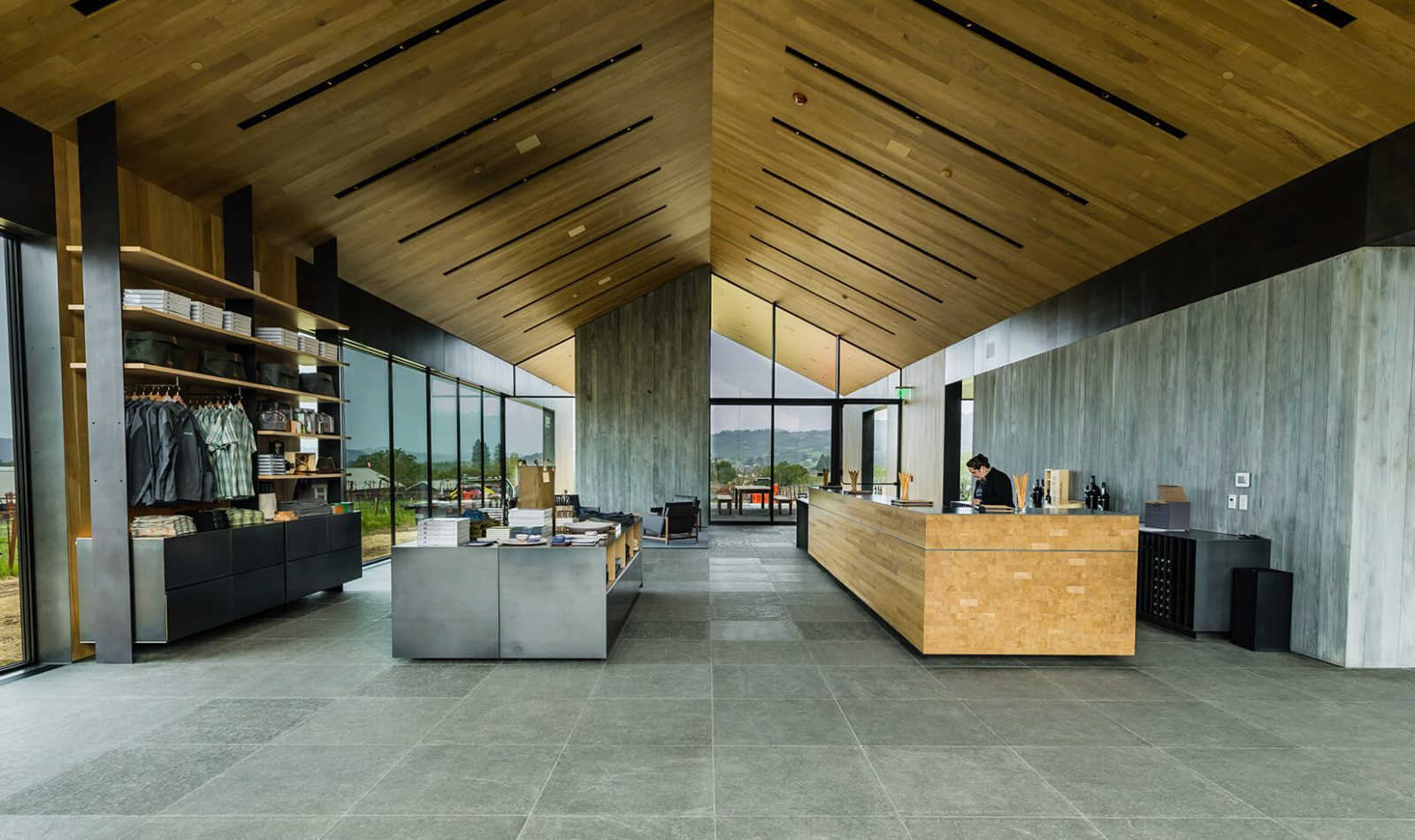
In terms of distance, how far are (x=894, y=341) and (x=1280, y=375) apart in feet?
24.4

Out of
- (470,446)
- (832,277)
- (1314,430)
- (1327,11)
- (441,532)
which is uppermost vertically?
(832,277)

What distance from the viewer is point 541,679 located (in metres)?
4.15

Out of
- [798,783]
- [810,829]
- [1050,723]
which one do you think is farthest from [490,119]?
[1050,723]

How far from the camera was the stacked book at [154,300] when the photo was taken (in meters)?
4.44

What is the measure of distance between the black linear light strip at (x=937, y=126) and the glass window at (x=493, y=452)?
8.51 meters

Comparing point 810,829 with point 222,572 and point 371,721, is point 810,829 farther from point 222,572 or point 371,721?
point 222,572

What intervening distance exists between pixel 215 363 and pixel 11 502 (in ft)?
4.95

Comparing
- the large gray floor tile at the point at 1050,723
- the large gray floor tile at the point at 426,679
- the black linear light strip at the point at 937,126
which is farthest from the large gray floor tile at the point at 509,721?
the black linear light strip at the point at 937,126

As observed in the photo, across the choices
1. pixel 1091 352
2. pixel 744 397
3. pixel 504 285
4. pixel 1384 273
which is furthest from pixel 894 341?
pixel 1384 273

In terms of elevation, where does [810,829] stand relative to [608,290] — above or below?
below

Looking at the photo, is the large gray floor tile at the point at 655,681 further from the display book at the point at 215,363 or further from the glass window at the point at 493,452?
the glass window at the point at 493,452

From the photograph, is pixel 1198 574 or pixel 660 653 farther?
pixel 1198 574

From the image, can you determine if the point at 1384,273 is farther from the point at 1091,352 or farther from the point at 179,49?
the point at 179,49

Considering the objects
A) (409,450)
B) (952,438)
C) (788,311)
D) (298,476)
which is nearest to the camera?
(298,476)
